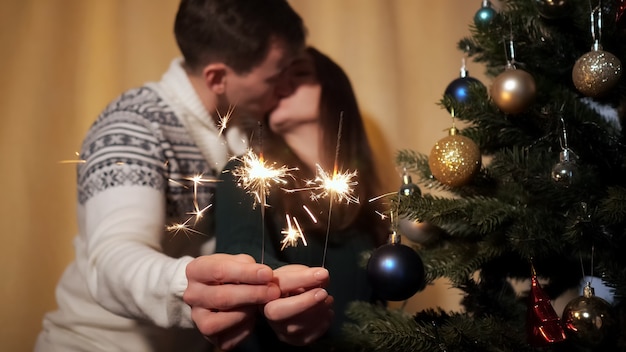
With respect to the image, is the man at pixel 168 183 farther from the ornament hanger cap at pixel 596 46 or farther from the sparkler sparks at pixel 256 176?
the ornament hanger cap at pixel 596 46

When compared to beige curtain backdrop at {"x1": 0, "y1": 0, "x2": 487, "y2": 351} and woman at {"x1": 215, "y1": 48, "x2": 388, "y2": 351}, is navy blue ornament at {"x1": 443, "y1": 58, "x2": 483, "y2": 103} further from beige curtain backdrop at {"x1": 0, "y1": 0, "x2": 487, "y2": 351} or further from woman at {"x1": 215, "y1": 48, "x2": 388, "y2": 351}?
beige curtain backdrop at {"x1": 0, "y1": 0, "x2": 487, "y2": 351}

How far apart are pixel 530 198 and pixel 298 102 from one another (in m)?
0.40

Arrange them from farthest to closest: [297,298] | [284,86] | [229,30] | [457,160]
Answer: [284,86]
[229,30]
[457,160]
[297,298]

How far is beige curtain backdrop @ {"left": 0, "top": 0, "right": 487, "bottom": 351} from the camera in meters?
0.80

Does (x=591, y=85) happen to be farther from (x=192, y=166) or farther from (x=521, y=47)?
(x=192, y=166)

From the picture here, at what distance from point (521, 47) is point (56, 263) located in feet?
2.25

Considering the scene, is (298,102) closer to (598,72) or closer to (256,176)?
(256,176)

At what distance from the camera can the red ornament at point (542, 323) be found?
51cm

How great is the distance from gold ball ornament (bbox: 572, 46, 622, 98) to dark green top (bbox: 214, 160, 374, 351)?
1.03 feet

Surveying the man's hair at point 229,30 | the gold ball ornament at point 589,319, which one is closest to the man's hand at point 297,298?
the gold ball ornament at point 589,319

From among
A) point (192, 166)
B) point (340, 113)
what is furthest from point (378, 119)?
point (192, 166)

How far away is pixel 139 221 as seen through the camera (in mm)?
650

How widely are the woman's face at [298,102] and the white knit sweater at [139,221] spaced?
0.08 m

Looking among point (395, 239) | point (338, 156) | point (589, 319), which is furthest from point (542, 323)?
point (338, 156)
